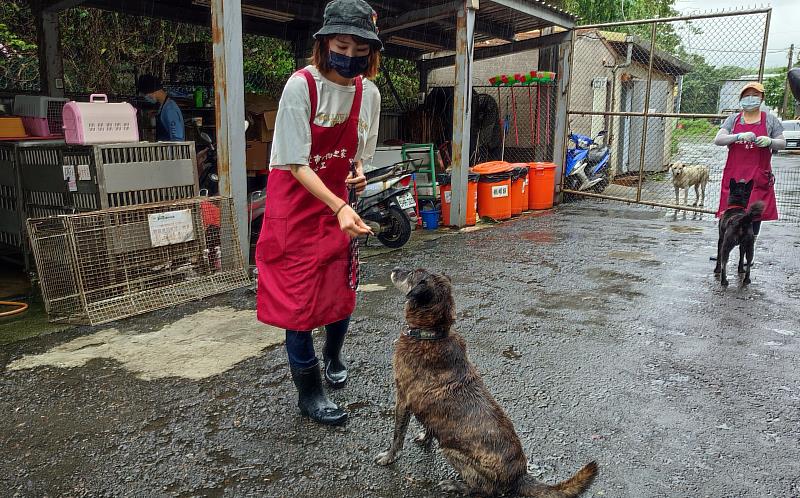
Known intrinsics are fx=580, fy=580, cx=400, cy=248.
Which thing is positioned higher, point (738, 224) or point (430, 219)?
point (738, 224)

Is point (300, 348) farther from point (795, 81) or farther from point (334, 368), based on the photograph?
point (795, 81)

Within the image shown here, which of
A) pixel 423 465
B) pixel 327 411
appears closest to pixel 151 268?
pixel 327 411

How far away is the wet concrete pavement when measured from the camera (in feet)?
8.52

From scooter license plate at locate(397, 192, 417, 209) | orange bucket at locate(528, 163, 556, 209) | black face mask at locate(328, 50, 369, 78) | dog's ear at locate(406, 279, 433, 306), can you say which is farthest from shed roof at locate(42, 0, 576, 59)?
dog's ear at locate(406, 279, 433, 306)

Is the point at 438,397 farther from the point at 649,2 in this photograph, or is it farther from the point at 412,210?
the point at 649,2

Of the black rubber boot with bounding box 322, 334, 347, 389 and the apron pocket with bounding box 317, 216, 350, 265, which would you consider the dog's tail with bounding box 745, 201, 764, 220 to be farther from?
the apron pocket with bounding box 317, 216, 350, 265

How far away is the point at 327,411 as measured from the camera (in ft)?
9.87

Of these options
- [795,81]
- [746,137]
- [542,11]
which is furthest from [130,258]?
[542,11]

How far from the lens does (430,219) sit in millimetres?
8516

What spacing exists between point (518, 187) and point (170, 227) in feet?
20.5

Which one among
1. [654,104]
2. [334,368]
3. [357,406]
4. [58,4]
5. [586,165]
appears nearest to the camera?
[357,406]

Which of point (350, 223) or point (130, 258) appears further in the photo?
point (130, 258)

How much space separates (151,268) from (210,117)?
5.20 m

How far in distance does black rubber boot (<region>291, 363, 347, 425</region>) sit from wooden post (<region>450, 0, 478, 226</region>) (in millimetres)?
5730
